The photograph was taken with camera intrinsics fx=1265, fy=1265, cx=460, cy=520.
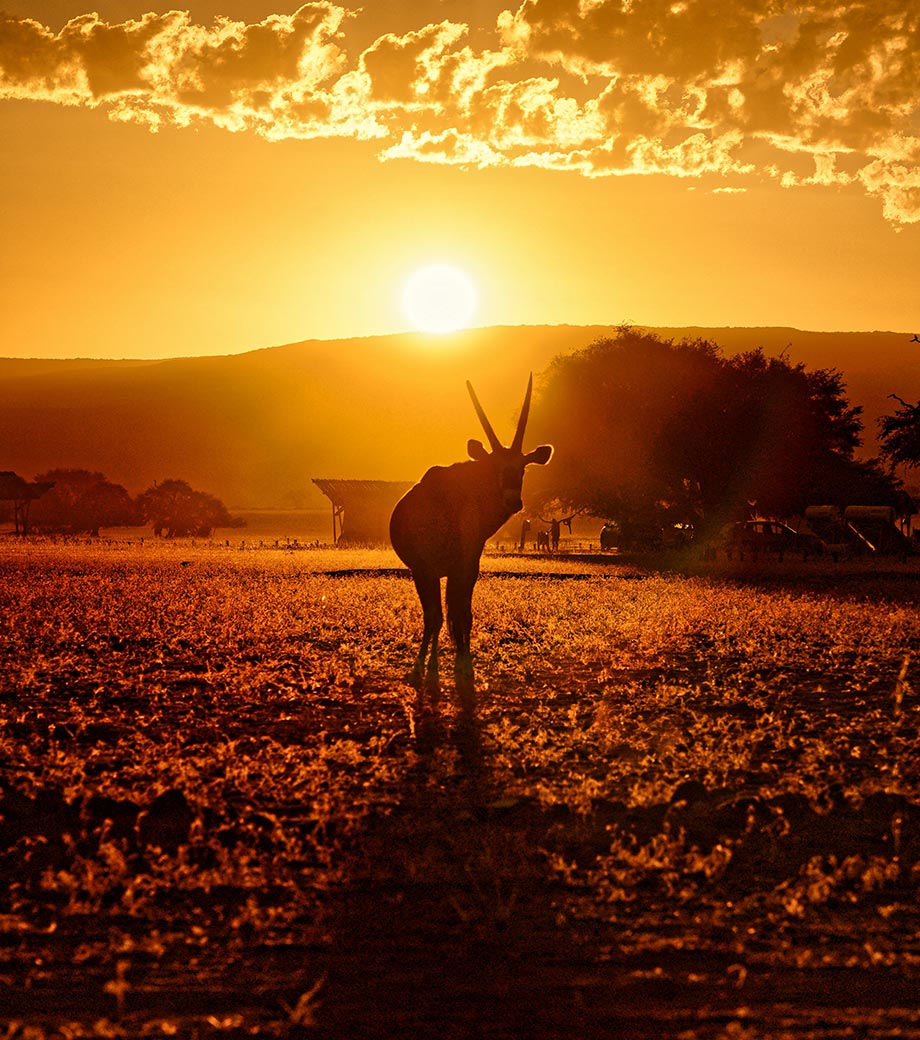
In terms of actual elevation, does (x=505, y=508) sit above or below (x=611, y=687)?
above

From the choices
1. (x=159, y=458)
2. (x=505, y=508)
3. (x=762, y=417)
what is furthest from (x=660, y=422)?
(x=159, y=458)

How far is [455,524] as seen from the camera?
41.3ft

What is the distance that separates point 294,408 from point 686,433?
129 meters

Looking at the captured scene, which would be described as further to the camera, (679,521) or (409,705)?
(679,521)

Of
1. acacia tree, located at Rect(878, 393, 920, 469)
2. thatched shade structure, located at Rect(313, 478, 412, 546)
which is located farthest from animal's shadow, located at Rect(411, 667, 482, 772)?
thatched shade structure, located at Rect(313, 478, 412, 546)

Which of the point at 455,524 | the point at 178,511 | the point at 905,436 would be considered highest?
the point at 905,436

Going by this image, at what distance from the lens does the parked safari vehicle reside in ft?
162

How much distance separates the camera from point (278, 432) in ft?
530

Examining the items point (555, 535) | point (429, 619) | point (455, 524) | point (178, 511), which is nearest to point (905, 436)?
point (555, 535)

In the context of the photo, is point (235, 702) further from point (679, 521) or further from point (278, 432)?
point (278, 432)

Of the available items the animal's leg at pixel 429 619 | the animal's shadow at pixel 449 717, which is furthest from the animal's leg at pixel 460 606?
the animal's shadow at pixel 449 717

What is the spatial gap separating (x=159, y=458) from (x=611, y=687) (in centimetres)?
14143

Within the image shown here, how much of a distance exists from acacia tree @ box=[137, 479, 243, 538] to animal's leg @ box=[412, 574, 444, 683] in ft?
245

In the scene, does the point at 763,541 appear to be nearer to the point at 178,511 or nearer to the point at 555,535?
the point at 555,535
